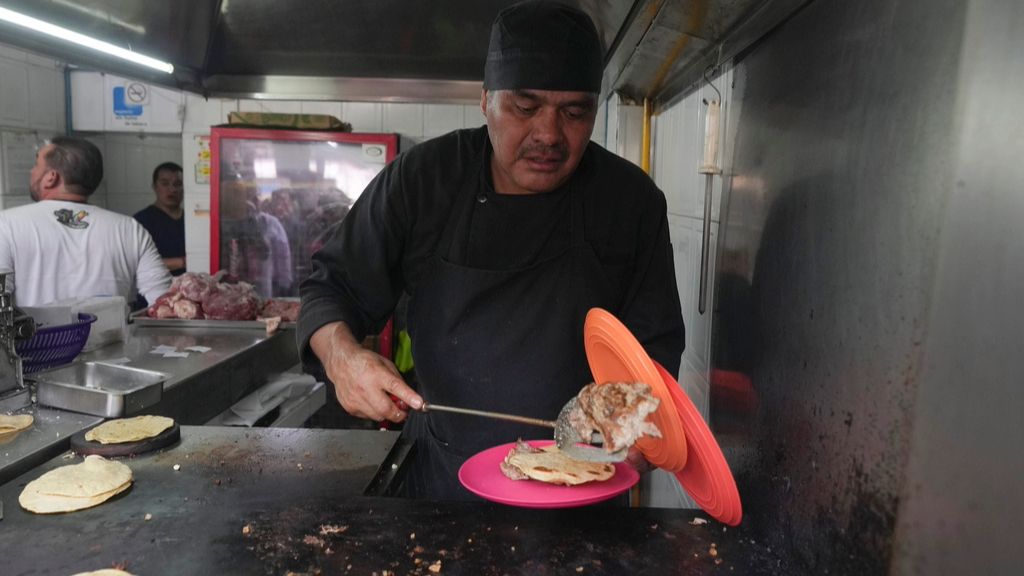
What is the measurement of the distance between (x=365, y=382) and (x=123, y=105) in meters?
4.33

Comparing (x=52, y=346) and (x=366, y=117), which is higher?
(x=366, y=117)

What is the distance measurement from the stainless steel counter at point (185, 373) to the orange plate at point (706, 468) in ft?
4.55

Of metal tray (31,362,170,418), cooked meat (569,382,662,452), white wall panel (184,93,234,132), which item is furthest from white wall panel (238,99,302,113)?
cooked meat (569,382,662,452)

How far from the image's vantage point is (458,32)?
107 inches

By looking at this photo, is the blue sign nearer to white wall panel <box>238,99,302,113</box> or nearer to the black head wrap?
white wall panel <box>238,99,302,113</box>

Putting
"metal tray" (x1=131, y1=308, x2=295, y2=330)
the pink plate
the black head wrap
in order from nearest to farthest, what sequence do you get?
1. the pink plate
2. the black head wrap
3. "metal tray" (x1=131, y1=308, x2=295, y2=330)

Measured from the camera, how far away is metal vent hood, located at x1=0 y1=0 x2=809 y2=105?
1.54m

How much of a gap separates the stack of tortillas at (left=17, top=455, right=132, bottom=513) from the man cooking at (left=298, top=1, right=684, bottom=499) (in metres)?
0.46

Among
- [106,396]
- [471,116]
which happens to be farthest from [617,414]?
[471,116]

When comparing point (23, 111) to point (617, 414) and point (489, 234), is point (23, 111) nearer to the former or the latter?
point (489, 234)

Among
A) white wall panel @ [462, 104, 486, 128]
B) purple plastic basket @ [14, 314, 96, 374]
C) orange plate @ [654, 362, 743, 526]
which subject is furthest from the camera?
white wall panel @ [462, 104, 486, 128]

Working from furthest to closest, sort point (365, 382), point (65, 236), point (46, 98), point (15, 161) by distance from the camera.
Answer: point (46, 98) < point (15, 161) < point (65, 236) < point (365, 382)

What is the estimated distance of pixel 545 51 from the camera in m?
1.43

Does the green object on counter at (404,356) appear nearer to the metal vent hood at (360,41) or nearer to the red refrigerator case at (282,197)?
the red refrigerator case at (282,197)
